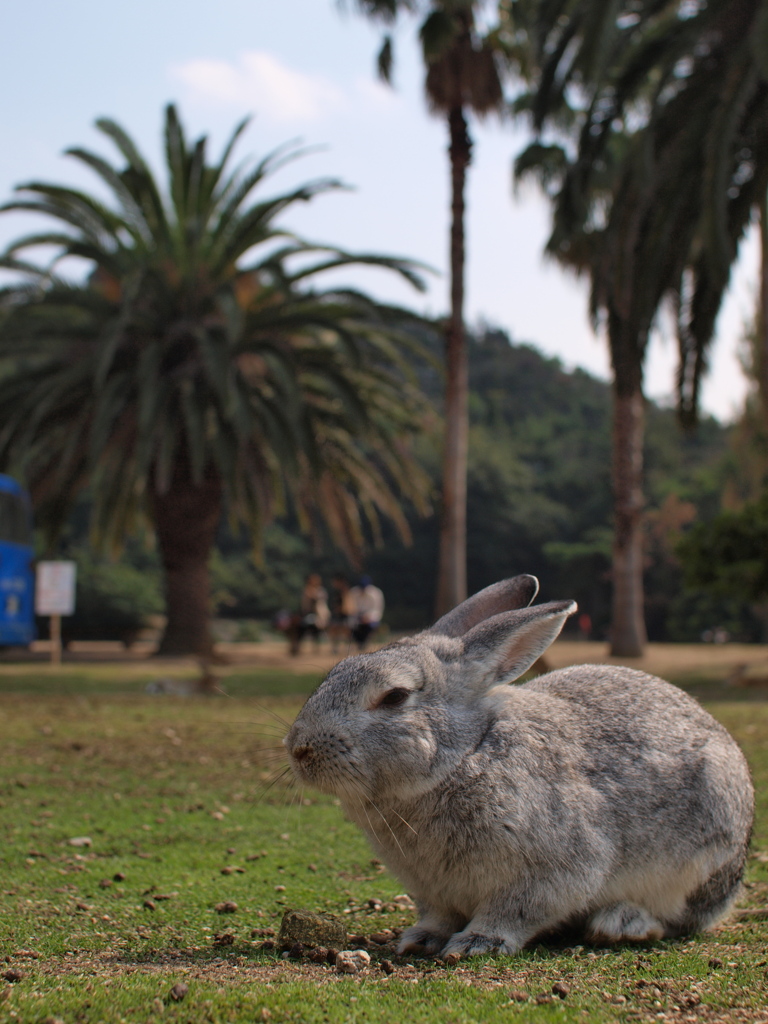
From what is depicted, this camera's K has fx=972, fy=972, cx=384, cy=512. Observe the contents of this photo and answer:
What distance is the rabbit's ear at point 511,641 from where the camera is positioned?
2941 millimetres

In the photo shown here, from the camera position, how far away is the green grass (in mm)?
2271

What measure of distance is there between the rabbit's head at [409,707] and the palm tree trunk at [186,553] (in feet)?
49.3

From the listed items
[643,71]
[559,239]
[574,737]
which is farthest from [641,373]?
[574,737]

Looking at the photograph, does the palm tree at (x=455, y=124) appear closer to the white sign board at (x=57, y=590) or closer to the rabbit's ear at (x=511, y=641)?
the white sign board at (x=57, y=590)

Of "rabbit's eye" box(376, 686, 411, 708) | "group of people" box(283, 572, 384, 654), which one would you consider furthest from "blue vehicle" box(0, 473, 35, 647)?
"rabbit's eye" box(376, 686, 411, 708)

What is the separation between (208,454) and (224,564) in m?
22.4

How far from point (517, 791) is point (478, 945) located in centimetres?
44

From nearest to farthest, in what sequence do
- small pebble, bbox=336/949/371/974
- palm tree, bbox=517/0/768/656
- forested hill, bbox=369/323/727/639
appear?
small pebble, bbox=336/949/371/974 → palm tree, bbox=517/0/768/656 → forested hill, bbox=369/323/727/639

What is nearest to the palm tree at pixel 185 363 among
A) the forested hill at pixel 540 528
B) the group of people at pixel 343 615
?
the group of people at pixel 343 615

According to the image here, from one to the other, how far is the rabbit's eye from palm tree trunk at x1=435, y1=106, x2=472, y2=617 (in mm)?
13835

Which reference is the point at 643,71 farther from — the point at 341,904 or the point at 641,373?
the point at 341,904

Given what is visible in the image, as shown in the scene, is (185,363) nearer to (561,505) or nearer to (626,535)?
(626,535)

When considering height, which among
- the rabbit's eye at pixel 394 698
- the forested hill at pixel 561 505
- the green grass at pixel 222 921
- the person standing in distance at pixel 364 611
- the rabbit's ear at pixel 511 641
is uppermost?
the forested hill at pixel 561 505

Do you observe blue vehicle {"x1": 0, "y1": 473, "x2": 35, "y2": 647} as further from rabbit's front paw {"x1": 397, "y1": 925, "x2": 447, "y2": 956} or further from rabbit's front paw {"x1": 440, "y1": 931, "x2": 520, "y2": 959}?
rabbit's front paw {"x1": 440, "y1": 931, "x2": 520, "y2": 959}
